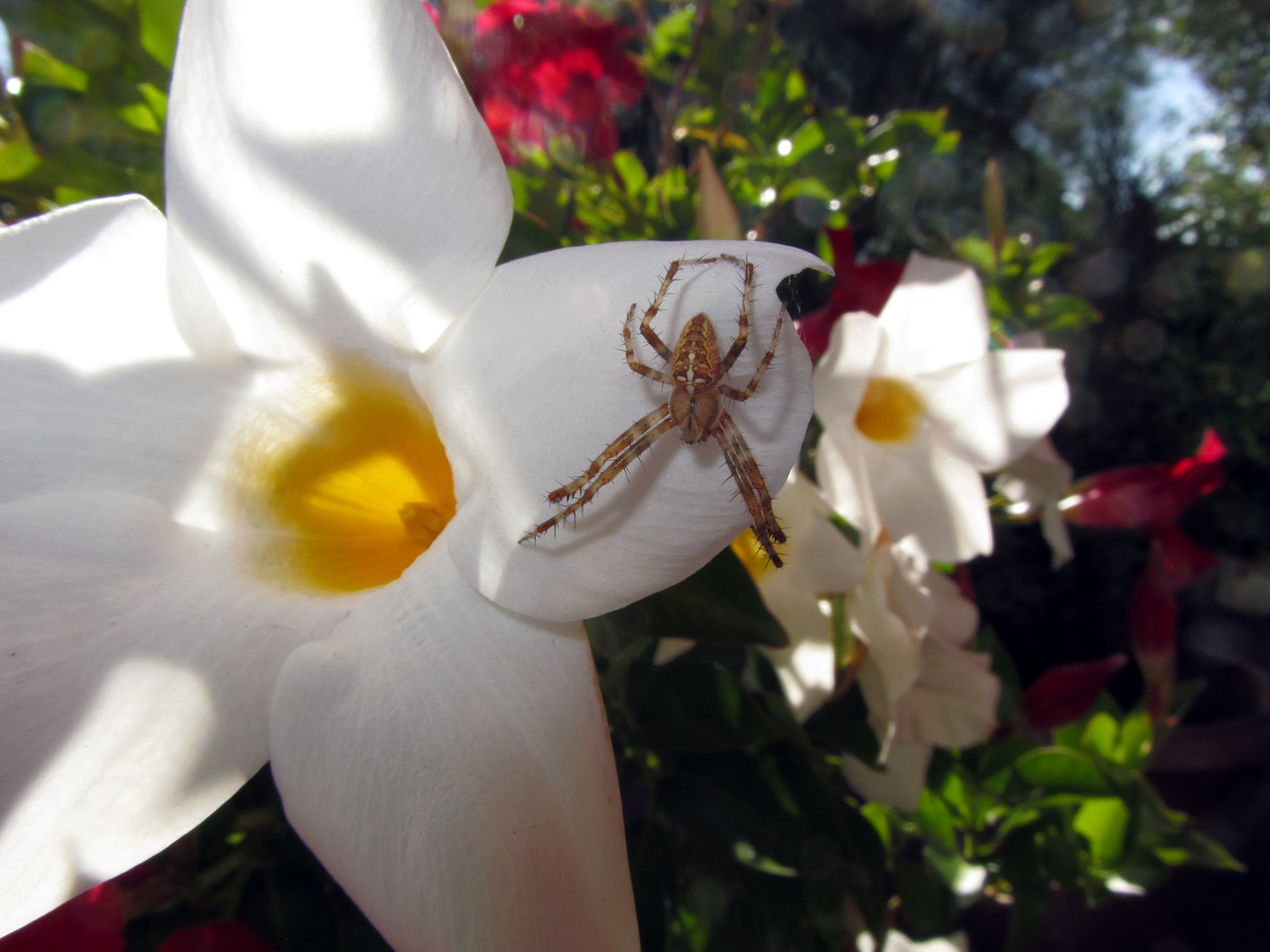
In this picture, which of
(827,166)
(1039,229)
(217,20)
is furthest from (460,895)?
(1039,229)

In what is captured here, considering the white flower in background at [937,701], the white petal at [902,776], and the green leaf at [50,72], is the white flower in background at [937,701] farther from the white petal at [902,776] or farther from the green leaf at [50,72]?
the green leaf at [50,72]

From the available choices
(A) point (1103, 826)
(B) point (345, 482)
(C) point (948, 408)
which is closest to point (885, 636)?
(C) point (948, 408)

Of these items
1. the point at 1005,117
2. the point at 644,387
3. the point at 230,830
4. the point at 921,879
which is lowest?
the point at 921,879

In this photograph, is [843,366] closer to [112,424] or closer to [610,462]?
[610,462]

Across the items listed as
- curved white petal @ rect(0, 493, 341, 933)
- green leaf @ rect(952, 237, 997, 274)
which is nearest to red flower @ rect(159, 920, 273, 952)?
curved white petal @ rect(0, 493, 341, 933)

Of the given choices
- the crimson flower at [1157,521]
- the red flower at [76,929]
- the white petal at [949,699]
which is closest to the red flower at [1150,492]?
the crimson flower at [1157,521]

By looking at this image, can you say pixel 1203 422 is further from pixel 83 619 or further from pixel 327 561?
pixel 83 619
